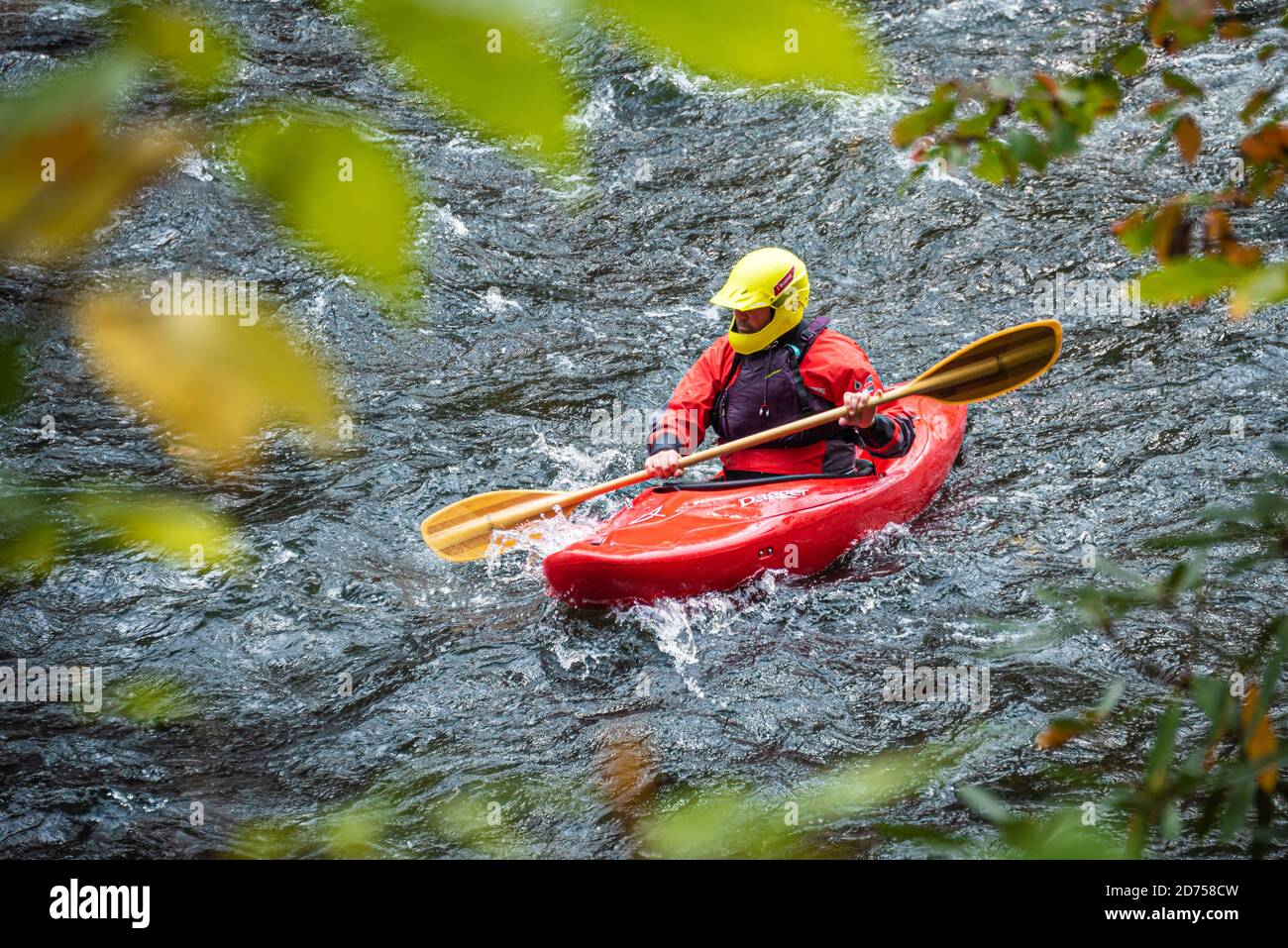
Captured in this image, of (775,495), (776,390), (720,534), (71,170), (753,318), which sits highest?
(71,170)

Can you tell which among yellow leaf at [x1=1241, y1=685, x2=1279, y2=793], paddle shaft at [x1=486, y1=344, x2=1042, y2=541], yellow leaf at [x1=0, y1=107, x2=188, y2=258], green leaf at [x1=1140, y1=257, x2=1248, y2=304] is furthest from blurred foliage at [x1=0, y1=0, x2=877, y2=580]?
paddle shaft at [x1=486, y1=344, x2=1042, y2=541]

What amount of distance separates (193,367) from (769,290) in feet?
15.7

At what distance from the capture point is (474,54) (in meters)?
0.96

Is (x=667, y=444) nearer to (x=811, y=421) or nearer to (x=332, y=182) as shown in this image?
(x=811, y=421)

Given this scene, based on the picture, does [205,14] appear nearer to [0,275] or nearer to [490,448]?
[0,275]

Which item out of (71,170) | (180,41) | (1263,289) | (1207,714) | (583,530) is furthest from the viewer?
(583,530)

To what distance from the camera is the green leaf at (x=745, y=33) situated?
1.00m

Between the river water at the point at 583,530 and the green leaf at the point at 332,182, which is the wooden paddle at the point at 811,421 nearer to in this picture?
the river water at the point at 583,530

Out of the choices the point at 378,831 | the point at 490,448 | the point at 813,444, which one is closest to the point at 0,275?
the point at 378,831

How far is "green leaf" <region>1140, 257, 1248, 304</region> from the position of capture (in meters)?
1.35

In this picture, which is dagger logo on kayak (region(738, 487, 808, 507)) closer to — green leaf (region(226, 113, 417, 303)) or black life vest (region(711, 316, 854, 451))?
black life vest (region(711, 316, 854, 451))

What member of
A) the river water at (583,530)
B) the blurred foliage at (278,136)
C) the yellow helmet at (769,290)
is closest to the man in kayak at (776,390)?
the yellow helmet at (769,290)

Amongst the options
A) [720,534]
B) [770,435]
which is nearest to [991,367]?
[770,435]

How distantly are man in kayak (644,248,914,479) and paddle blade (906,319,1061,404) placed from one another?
13.3 inches
